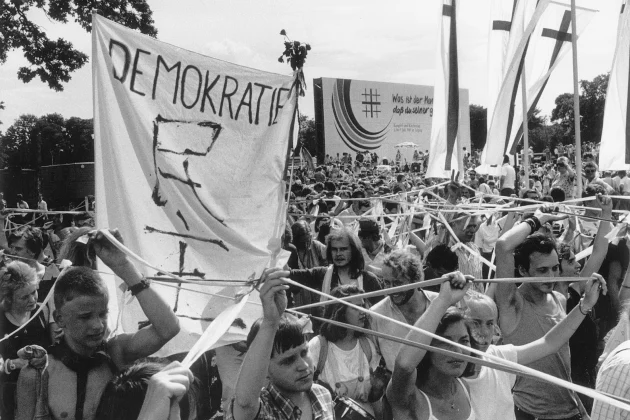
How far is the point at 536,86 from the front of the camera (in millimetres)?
9477

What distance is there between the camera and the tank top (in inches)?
143

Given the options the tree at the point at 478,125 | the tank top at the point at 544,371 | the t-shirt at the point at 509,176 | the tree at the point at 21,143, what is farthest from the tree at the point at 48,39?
the tree at the point at 478,125

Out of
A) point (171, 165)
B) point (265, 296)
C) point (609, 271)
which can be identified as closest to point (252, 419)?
point (265, 296)

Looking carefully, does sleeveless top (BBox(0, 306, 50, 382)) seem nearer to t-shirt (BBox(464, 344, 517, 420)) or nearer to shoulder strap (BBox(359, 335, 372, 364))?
shoulder strap (BBox(359, 335, 372, 364))

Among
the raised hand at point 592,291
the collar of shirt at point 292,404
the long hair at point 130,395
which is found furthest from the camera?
the raised hand at point 592,291

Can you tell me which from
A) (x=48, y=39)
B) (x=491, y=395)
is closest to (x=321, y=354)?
(x=491, y=395)

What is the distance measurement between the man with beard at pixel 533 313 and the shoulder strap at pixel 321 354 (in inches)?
39.0

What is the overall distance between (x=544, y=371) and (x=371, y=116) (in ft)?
151

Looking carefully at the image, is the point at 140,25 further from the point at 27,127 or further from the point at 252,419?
the point at 27,127

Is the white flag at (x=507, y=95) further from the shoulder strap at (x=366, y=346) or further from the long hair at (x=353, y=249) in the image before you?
Answer: the shoulder strap at (x=366, y=346)

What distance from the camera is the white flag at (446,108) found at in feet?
24.9

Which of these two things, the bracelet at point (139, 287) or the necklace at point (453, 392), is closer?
the bracelet at point (139, 287)

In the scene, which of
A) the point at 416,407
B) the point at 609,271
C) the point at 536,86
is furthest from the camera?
the point at 536,86

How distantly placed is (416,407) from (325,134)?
42.7 metres
